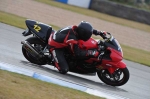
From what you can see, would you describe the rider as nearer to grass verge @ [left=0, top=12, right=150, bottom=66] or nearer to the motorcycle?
the motorcycle

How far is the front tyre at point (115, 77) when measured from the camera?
29.2 ft

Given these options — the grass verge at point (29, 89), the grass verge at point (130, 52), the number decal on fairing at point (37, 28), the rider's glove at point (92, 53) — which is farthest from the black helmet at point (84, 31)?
the grass verge at point (130, 52)

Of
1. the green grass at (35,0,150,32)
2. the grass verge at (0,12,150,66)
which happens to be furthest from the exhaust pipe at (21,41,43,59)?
the green grass at (35,0,150,32)

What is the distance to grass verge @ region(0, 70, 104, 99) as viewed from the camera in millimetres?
6011

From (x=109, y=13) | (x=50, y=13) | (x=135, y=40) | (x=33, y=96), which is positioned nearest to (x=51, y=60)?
(x=33, y=96)

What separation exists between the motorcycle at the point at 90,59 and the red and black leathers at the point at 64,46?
0.13 metres

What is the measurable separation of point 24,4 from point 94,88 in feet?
50.0

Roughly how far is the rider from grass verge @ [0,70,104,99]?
5.51 feet

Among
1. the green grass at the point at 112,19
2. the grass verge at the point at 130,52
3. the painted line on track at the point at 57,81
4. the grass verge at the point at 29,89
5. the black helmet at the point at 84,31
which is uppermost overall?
the black helmet at the point at 84,31

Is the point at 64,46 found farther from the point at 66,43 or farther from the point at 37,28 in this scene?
the point at 37,28

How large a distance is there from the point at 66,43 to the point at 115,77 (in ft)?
4.41

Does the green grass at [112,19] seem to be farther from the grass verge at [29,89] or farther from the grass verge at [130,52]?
the grass verge at [29,89]

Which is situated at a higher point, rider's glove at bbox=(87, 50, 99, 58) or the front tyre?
rider's glove at bbox=(87, 50, 99, 58)

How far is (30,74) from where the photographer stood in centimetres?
784
